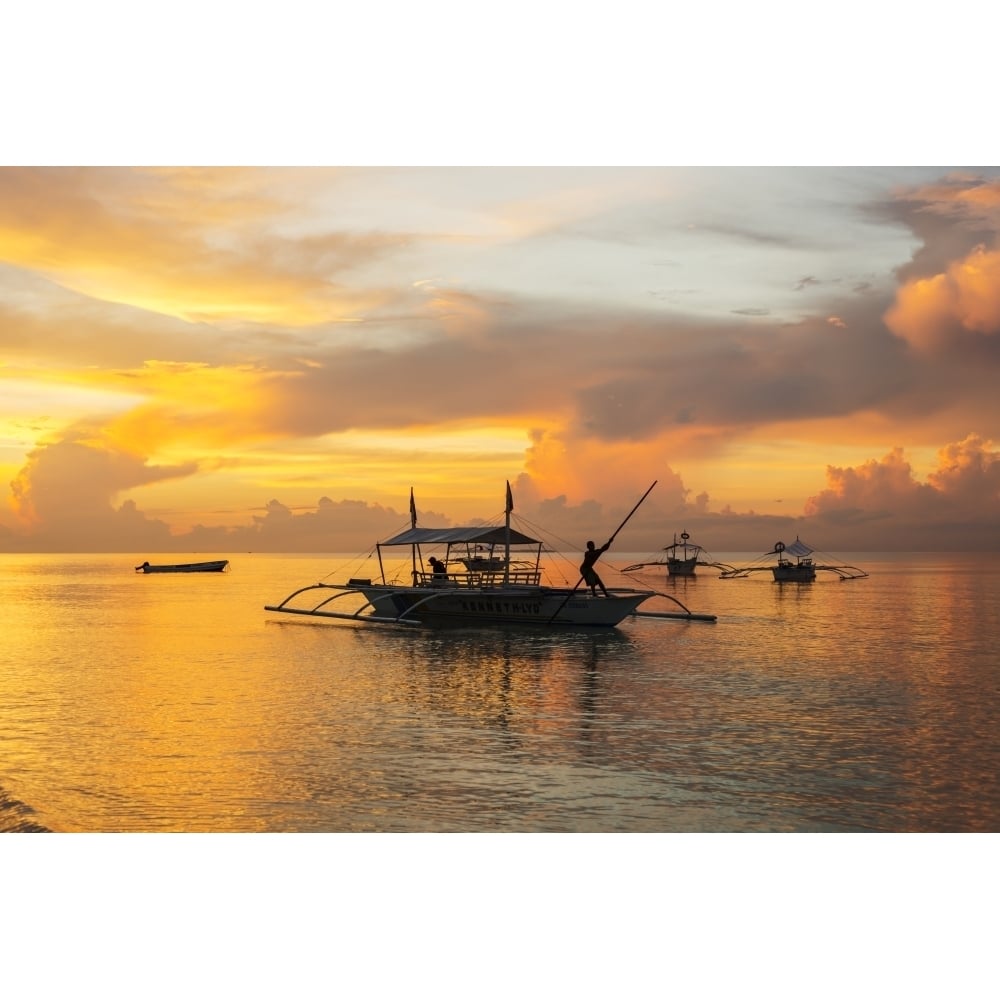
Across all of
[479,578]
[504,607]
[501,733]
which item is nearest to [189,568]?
[479,578]

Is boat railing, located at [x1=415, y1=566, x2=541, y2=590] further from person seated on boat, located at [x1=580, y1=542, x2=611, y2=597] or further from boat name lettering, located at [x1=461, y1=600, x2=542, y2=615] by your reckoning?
person seated on boat, located at [x1=580, y1=542, x2=611, y2=597]

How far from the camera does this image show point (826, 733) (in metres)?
19.9

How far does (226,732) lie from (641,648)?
19252mm

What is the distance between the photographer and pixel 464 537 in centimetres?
3978

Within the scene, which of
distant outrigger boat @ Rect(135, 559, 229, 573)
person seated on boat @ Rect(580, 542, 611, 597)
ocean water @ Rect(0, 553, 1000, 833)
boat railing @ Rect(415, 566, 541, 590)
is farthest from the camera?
distant outrigger boat @ Rect(135, 559, 229, 573)

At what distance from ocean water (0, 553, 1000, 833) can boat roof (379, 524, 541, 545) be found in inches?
153

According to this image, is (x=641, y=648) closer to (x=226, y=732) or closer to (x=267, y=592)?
(x=226, y=732)

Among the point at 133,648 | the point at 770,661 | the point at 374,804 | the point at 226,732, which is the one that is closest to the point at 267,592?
the point at 133,648

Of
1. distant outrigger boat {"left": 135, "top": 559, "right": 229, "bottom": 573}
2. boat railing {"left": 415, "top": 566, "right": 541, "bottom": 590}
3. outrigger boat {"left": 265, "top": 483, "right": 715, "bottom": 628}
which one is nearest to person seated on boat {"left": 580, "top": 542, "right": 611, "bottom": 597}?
outrigger boat {"left": 265, "top": 483, "right": 715, "bottom": 628}

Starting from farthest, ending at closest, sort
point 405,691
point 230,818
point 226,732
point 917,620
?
point 917,620
point 405,691
point 226,732
point 230,818

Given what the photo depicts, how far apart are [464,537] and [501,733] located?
2063 centimetres

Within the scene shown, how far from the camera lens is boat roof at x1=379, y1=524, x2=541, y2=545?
39438 millimetres

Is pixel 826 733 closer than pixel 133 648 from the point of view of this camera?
Yes

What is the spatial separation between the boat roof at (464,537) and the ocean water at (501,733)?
12.7 feet
